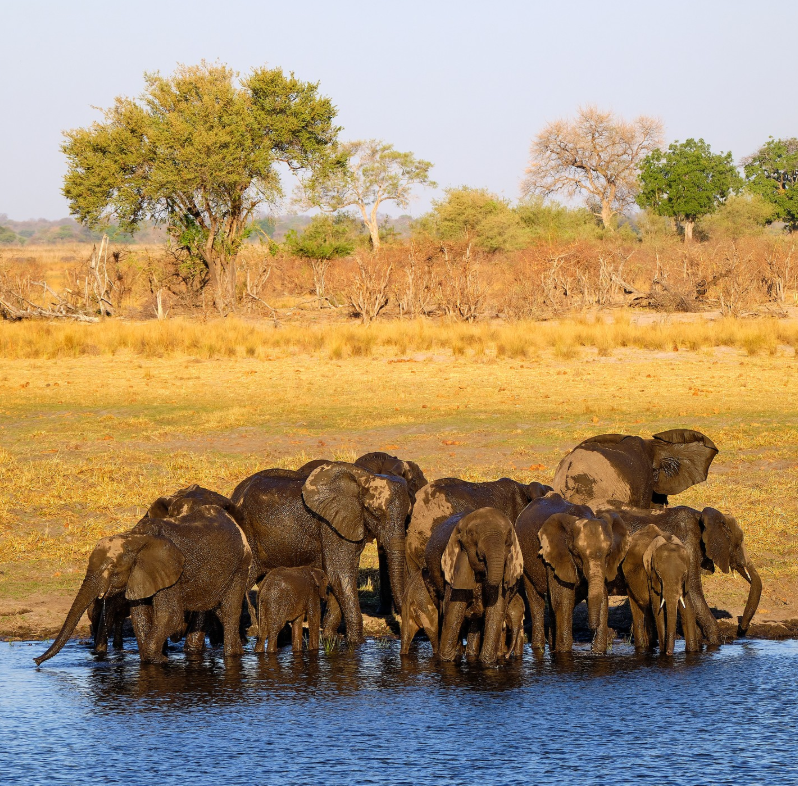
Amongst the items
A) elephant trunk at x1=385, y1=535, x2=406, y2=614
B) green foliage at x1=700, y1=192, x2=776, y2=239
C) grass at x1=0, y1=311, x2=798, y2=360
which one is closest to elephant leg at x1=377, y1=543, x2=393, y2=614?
elephant trunk at x1=385, y1=535, x2=406, y2=614

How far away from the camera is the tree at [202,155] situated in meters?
39.8

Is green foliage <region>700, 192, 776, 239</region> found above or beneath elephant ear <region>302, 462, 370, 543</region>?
above

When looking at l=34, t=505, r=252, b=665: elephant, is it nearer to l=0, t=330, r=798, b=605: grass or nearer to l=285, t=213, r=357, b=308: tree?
l=0, t=330, r=798, b=605: grass

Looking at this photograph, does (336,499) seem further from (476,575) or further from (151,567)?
(151,567)

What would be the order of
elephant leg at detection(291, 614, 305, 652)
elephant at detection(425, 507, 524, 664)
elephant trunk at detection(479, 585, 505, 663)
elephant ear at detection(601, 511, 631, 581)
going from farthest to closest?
elephant leg at detection(291, 614, 305, 652) < elephant ear at detection(601, 511, 631, 581) < elephant trunk at detection(479, 585, 505, 663) < elephant at detection(425, 507, 524, 664)

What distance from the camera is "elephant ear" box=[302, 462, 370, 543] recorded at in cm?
820

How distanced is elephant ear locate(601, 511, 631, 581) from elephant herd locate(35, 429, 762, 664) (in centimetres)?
1

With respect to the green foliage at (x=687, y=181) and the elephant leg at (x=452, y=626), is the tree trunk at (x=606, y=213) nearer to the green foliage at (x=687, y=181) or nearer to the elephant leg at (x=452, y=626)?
the green foliage at (x=687, y=181)

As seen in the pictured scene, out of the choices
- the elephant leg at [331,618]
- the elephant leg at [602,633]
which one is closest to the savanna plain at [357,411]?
the elephant leg at [331,618]

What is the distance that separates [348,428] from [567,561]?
991 centimetres

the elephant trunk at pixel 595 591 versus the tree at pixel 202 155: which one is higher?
the tree at pixel 202 155

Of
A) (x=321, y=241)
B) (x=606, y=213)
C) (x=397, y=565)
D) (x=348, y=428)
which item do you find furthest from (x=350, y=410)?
(x=606, y=213)

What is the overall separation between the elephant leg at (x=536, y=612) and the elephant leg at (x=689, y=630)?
0.92m

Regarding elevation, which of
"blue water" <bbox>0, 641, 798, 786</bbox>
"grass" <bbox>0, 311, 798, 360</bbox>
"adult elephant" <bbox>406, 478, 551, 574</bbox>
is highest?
"grass" <bbox>0, 311, 798, 360</bbox>
